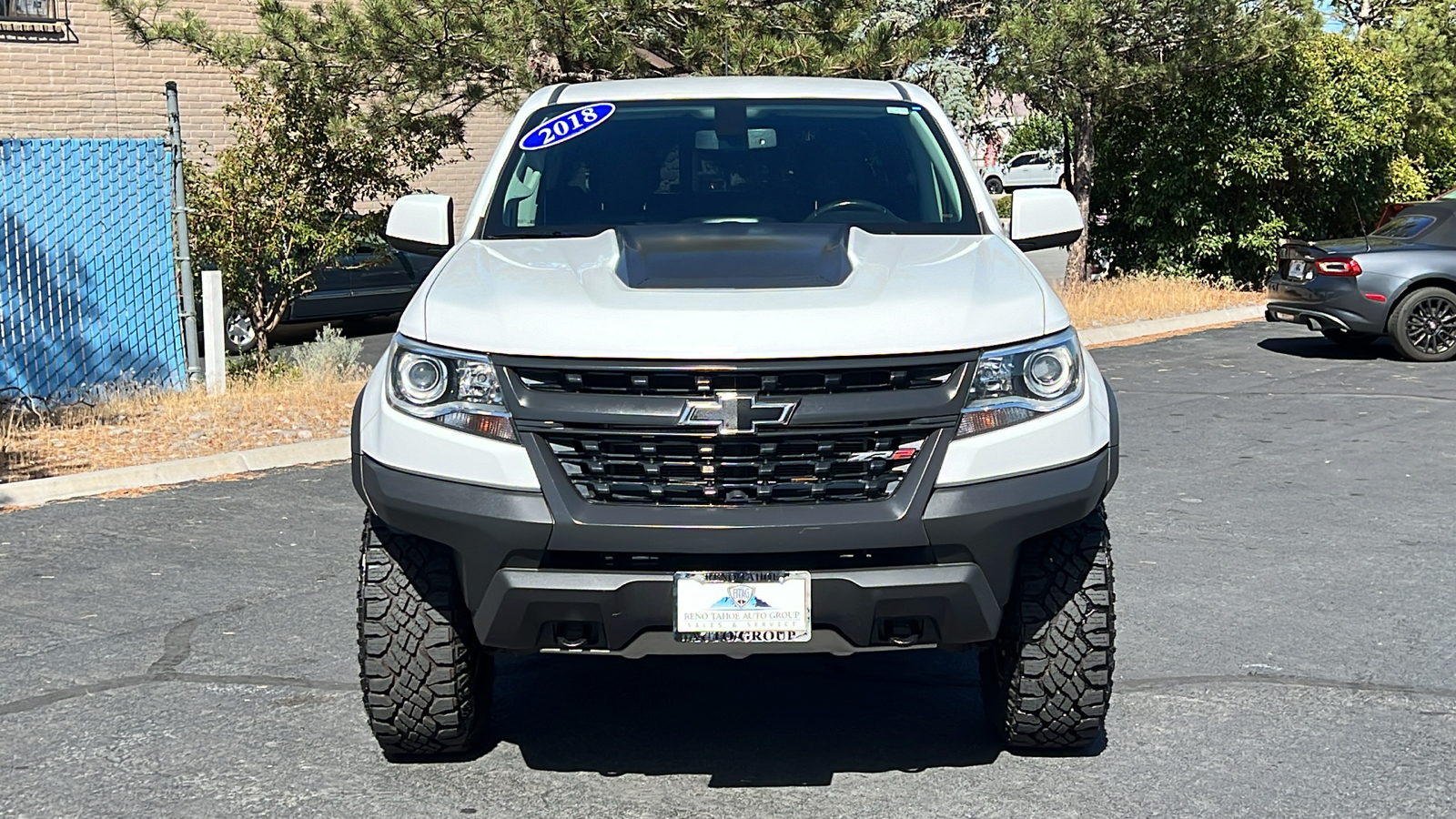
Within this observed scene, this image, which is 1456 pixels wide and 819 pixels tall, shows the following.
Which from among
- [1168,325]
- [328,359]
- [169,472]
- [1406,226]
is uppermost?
[1406,226]

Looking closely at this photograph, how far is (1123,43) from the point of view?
Result: 57.1 feet

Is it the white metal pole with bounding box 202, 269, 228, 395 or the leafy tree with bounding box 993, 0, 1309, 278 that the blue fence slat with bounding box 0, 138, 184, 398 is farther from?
the leafy tree with bounding box 993, 0, 1309, 278

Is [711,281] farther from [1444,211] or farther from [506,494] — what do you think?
[1444,211]

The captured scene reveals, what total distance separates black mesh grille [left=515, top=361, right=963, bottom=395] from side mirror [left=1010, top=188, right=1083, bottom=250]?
1622 mm

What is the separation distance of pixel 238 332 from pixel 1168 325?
8.93m

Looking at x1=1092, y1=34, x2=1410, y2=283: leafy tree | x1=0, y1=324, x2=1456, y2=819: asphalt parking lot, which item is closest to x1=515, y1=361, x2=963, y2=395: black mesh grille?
x1=0, y1=324, x2=1456, y2=819: asphalt parking lot

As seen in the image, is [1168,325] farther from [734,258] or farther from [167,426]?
[734,258]

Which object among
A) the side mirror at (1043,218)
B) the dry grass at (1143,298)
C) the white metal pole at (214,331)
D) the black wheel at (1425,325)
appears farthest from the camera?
the dry grass at (1143,298)

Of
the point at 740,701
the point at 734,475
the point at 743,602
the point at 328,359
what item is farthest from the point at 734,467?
the point at 328,359

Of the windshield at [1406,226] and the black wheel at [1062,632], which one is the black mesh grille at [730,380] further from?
the windshield at [1406,226]

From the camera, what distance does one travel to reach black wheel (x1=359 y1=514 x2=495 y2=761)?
4.44 metres

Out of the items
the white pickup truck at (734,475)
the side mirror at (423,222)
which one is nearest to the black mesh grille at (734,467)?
the white pickup truck at (734,475)

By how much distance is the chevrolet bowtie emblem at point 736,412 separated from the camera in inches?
158

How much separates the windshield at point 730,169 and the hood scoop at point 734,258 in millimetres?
405
